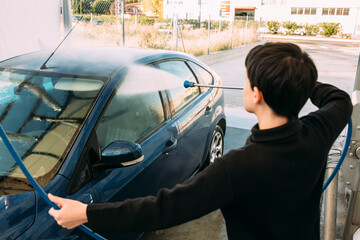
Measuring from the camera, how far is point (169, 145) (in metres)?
2.70

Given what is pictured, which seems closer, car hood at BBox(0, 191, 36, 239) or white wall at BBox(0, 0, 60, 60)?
car hood at BBox(0, 191, 36, 239)

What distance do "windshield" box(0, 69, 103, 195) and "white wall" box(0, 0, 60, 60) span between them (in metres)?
2.69

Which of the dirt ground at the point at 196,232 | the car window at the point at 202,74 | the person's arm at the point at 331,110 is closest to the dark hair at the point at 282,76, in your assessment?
the person's arm at the point at 331,110

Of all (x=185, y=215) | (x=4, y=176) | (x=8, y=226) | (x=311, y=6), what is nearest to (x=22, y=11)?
(x=4, y=176)

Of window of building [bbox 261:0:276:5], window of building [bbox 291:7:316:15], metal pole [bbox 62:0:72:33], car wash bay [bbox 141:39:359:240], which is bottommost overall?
car wash bay [bbox 141:39:359:240]

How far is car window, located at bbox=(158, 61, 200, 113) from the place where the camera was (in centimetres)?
309

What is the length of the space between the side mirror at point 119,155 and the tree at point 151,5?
34668mm

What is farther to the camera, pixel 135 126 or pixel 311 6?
pixel 311 6

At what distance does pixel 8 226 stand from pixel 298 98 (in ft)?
4.21

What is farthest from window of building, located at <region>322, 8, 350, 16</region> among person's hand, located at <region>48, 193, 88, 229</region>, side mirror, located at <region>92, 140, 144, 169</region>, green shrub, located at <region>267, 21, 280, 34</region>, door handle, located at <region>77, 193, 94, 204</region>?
person's hand, located at <region>48, 193, 88, 229</region>

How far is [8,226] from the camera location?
157 cm

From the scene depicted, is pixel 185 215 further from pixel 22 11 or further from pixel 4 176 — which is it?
pixel 22 11

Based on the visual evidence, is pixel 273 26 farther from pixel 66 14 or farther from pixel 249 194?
pixel 249 194

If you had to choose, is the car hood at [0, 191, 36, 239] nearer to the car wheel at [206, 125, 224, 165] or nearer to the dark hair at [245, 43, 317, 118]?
the dark hair at [245, 43, 317, 118]
